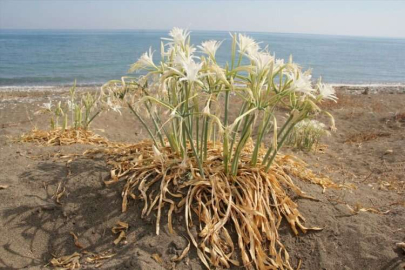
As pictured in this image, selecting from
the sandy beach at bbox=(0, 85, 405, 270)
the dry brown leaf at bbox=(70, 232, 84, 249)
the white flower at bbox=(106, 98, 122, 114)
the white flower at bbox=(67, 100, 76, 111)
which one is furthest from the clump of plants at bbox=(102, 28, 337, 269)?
the white flower at bbox=(67, 100, 76, 111)

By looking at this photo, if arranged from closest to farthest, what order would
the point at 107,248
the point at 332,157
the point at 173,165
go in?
the point at 107,248 → the point at 173,165 → the point at 332,157

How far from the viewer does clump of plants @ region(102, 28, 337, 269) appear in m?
2.12

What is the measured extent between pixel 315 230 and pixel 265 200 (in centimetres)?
39

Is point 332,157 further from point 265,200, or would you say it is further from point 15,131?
point 15,131

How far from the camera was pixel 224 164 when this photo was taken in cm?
248

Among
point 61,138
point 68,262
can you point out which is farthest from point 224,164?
point 61,138

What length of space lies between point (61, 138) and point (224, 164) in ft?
7.77

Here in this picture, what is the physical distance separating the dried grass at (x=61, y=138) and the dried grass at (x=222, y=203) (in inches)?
61.5

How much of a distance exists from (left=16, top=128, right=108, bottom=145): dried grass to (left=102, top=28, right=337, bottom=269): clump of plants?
155cm

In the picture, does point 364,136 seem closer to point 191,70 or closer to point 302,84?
point 302,84

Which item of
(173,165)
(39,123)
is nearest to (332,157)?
(173,165)

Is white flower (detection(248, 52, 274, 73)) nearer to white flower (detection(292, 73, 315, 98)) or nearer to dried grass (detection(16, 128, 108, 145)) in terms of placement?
white flower (detection(292, 73, 315, 98))

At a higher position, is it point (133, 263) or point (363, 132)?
point (133, 263)

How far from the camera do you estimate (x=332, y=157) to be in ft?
15.7
